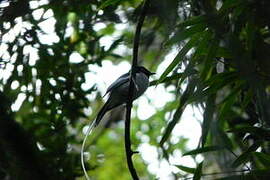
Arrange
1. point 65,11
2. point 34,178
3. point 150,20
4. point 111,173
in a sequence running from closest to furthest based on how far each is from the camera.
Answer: point 34,178 → point 65,11 → point 150,20 → point 111,173

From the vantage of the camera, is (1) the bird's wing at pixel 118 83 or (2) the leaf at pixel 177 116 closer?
(2) the leaf at pixel 177 116

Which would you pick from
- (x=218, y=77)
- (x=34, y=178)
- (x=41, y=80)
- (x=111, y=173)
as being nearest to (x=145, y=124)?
(x=111, y=173)

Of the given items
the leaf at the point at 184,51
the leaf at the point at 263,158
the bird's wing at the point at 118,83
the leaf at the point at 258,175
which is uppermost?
the bird's wing at the point at 118,83

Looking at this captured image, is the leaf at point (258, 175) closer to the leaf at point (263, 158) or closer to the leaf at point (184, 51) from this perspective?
the leaf at point (263, 158)

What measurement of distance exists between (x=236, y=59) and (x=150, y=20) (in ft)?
11.3

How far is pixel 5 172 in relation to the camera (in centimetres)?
385

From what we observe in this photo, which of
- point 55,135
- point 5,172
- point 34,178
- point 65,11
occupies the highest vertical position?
point 65,11

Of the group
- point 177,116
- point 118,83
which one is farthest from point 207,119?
point 118,83

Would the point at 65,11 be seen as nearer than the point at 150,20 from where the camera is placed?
Yes

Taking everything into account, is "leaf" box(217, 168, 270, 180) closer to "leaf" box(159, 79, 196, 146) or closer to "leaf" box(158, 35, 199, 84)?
"leaf" box(159, 79, 196, 146)

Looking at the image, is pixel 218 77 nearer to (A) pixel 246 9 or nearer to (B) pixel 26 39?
(A) pixel 246 9

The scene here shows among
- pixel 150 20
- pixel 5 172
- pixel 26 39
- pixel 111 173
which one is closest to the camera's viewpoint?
pixel 5 172

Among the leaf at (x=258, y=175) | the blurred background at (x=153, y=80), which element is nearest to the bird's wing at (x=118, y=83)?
the blurred background at (x=153, y=80)

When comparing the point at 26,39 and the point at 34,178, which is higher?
the point at 26,39
